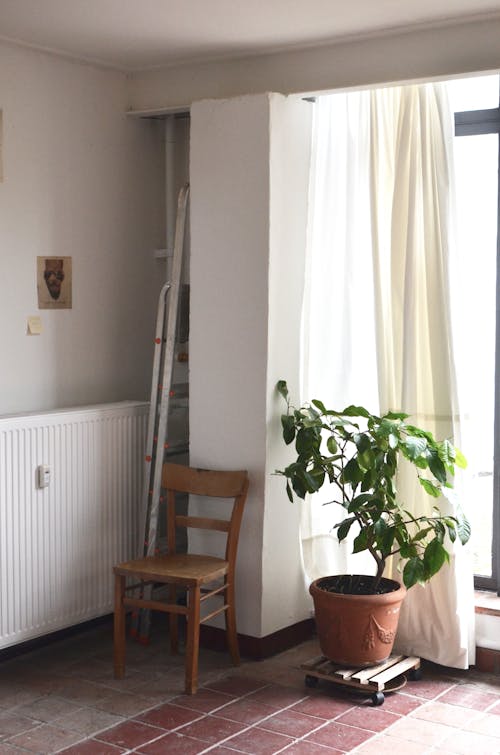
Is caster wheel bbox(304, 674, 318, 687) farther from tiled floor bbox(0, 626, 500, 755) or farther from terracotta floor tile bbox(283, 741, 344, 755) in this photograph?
terracotta floor tile bbox(283, 741, 344, 755)

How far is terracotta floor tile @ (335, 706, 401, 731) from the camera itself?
3.84 metres

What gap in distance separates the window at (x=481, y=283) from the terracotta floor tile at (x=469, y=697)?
59 centimetres

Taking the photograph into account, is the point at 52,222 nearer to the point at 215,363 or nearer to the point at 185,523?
the point at 215,363

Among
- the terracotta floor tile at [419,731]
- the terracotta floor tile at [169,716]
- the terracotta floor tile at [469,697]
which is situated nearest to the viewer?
the terracotta floor tile at [419,731]

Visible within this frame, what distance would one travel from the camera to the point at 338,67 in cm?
437

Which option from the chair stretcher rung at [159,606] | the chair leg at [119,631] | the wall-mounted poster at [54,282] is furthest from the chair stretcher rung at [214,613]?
the wall-mounted poster at [54,282]

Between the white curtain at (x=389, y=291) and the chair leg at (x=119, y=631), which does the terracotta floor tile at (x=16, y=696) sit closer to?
the chair leg at (x=119, y=631)

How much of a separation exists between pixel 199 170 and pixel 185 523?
1.63 meters

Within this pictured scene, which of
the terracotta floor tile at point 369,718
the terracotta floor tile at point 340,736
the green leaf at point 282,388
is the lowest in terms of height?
the terracotta floor tile at point 340,736

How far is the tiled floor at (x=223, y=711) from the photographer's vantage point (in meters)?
3.66

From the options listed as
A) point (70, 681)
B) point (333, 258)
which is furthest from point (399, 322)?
point (70, 681)

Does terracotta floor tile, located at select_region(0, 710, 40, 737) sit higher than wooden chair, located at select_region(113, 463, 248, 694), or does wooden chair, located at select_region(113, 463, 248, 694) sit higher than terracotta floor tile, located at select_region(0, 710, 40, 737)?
wooden chair, located at select_region(113, 463, 248, 694)

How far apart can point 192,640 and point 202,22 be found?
2.54 metres

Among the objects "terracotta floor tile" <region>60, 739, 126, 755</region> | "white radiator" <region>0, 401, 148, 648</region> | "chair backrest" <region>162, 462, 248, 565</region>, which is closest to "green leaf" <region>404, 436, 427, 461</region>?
"chair backrest" <region>162, 462, 248, 565</region>
